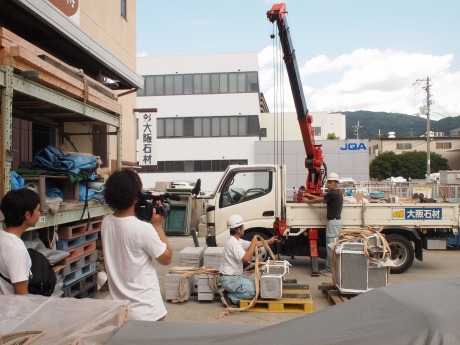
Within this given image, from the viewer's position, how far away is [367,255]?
7.45 m

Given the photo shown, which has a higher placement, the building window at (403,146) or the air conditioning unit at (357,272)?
the building window at (403,146)

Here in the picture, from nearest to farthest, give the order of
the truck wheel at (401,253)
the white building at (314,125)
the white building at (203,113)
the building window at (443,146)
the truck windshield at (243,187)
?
1. the truck wheel at (401,253)
2. the truck windshield at (243,187)
3. the white building at (203,113)
4. the white building at (314,125)
5. the building window at (443,146)

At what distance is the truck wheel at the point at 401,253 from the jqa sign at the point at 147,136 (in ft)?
31.5

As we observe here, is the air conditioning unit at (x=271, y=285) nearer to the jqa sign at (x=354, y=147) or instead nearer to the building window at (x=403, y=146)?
the jqa sign at (x=354, y=147)

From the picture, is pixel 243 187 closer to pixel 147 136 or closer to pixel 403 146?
pixel 147 136

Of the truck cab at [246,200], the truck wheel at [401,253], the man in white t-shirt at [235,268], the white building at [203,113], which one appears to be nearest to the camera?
the man in white t-shirt at [235,268]

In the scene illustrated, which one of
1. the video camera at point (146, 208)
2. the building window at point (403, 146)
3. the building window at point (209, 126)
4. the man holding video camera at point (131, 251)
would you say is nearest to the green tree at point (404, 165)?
the building window at point (403, 146)

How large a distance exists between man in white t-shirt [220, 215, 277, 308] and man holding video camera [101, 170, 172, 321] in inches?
155

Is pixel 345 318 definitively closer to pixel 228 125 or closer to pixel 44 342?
pixel 44 342

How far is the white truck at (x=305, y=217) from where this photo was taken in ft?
32.4

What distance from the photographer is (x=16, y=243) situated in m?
3.19

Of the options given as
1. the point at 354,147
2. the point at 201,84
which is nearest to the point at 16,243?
the point at 354,147

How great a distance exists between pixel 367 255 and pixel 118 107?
4719 millimetres

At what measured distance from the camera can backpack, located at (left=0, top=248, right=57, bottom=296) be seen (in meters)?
3.49
